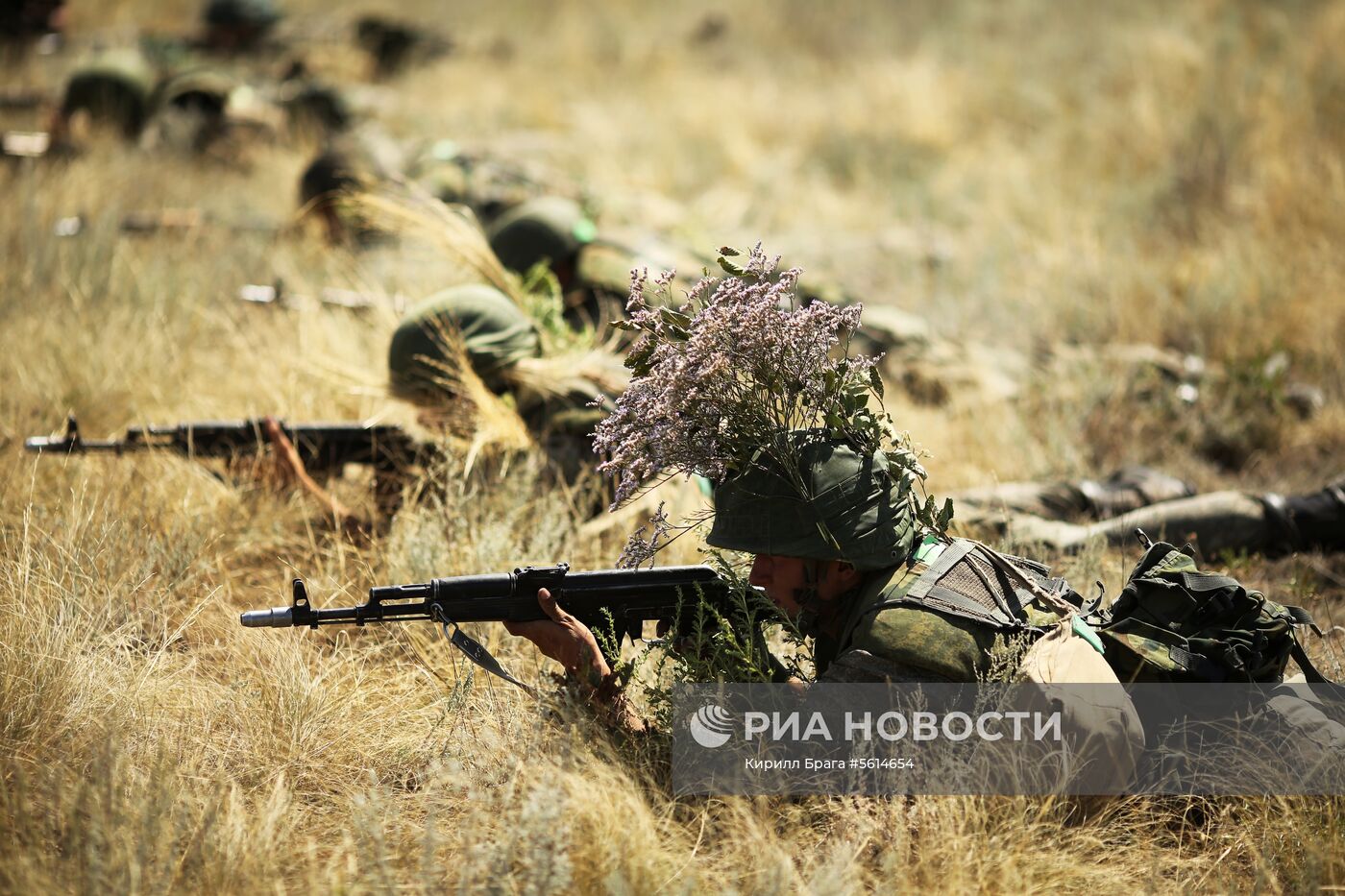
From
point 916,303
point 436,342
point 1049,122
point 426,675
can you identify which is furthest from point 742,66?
point 426,675

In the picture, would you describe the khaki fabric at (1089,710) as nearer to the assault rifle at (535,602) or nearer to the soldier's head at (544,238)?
the assault rifle at (535,602)

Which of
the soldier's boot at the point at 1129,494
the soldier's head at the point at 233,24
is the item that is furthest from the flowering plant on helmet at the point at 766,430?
the soldier's head at the point at 233,24

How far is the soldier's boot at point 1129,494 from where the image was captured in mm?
4844

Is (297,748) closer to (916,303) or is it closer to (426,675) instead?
(426,675)

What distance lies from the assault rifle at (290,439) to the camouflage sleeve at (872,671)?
234 cm

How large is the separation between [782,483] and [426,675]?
4.46 feet

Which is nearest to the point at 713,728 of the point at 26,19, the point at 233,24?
the point at 233,24

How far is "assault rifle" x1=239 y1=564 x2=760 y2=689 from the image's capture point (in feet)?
8.90

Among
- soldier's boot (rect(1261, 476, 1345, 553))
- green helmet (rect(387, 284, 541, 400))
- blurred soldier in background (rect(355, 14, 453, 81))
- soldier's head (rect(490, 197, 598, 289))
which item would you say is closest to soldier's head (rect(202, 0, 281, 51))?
blurred soldier in background (rect(355, 14, 453, 81))

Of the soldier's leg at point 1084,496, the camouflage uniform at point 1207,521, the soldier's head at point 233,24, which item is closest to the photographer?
the camouflage uniform at point 1207,521

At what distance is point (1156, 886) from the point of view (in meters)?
2.62

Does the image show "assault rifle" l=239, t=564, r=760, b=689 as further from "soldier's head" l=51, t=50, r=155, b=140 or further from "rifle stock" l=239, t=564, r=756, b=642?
"soldier's head" l=51, t=50, r=155, b=140

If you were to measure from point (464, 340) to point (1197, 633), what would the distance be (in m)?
2.96

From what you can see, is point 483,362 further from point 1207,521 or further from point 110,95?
point 110,95
